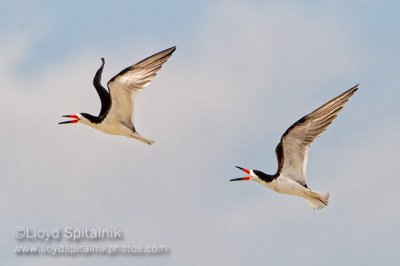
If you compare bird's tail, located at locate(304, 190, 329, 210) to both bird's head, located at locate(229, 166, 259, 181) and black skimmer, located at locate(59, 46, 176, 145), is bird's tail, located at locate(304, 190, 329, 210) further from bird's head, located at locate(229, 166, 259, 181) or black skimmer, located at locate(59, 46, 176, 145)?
black skimmer, located at locate(59, 46, 176, 145)

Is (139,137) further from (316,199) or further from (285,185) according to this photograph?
(316,199)

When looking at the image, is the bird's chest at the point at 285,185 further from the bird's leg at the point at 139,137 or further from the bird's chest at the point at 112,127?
the bird's chest at the point at 112,127

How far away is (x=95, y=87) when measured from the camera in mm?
26375

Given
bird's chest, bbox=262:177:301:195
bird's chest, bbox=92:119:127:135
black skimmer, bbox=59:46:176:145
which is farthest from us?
bird's chest, bbox=92:119:127:135

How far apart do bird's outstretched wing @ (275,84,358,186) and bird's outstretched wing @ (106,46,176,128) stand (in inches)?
143

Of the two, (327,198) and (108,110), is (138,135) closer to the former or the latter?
(108,110)

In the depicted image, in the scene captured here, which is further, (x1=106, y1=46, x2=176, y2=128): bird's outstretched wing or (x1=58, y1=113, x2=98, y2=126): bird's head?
(x1=58, y1=113, x2=98, y2=126): bird's head

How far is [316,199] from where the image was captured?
915 inches

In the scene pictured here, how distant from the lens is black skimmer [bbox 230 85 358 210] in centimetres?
2312

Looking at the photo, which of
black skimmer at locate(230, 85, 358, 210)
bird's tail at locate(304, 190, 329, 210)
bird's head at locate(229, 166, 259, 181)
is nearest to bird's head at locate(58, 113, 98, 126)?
bird's head at locate(229, 166, 259, 181)

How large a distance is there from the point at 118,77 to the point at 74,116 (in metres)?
2.16

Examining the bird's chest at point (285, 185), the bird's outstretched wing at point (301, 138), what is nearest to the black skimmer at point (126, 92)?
the bird's chest at point (285, 185)

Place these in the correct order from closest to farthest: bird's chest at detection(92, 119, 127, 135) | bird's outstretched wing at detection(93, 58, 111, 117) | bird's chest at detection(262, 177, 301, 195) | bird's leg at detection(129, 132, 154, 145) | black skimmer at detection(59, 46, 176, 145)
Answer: bird's chest at detection(262, 177, 301, 195), bird's leg at detection(129, 132, 154, 145), black skimmer at detection(59, 46, 176, 145), bird's chest at detection(92, 119, 127, 135), bird's outstretched wing at detection(93, 58, 111, 117)

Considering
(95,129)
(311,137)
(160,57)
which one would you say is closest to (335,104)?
(311,137)
